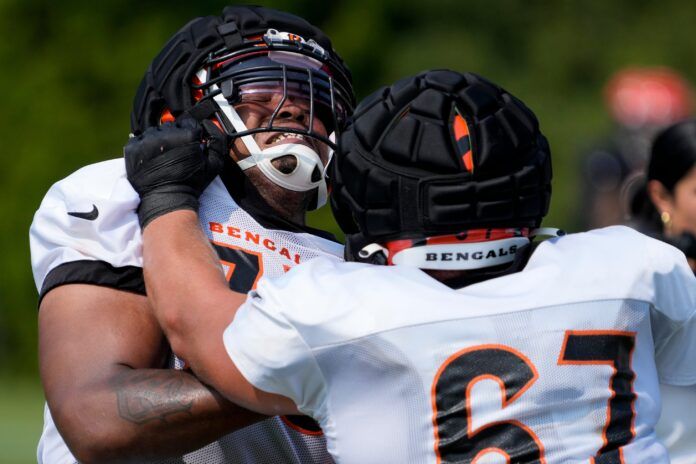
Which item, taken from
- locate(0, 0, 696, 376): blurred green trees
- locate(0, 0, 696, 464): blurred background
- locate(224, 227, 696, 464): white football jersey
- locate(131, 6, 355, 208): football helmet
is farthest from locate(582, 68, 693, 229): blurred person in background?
locate(224, 227, 696, 464): white football jersey

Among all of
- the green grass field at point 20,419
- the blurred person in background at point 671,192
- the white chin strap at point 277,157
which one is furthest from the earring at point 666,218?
the green grass field at point 20,419

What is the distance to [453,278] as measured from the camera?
2406 millimetres

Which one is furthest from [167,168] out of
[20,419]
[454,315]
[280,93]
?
[20,419]

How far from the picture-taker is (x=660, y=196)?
15.1 feet

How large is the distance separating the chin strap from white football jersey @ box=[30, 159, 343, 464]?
63 centimetres

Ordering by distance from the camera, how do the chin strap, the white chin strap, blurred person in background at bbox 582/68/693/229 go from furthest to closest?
blurred person in background at bbox 582/68/693/229 → the white chin strap → the chin strap

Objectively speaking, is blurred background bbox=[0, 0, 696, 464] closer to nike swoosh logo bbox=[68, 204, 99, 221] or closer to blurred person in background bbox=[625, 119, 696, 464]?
blurred person in background bbox=[625, 119, 696, 464]

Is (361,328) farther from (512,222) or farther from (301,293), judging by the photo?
(512,222)

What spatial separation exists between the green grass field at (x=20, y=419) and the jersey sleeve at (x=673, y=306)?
7.04m

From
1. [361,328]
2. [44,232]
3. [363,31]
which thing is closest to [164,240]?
[44,232]

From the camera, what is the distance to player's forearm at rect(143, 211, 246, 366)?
7.90 ft

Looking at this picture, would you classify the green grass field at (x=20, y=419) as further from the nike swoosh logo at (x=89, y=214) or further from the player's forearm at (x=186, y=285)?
the player's forearm at (x=186, y=285)

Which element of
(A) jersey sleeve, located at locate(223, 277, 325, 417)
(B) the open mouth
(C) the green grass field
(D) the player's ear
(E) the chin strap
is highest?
(E) the chin strap

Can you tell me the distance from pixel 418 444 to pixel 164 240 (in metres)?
0.73
